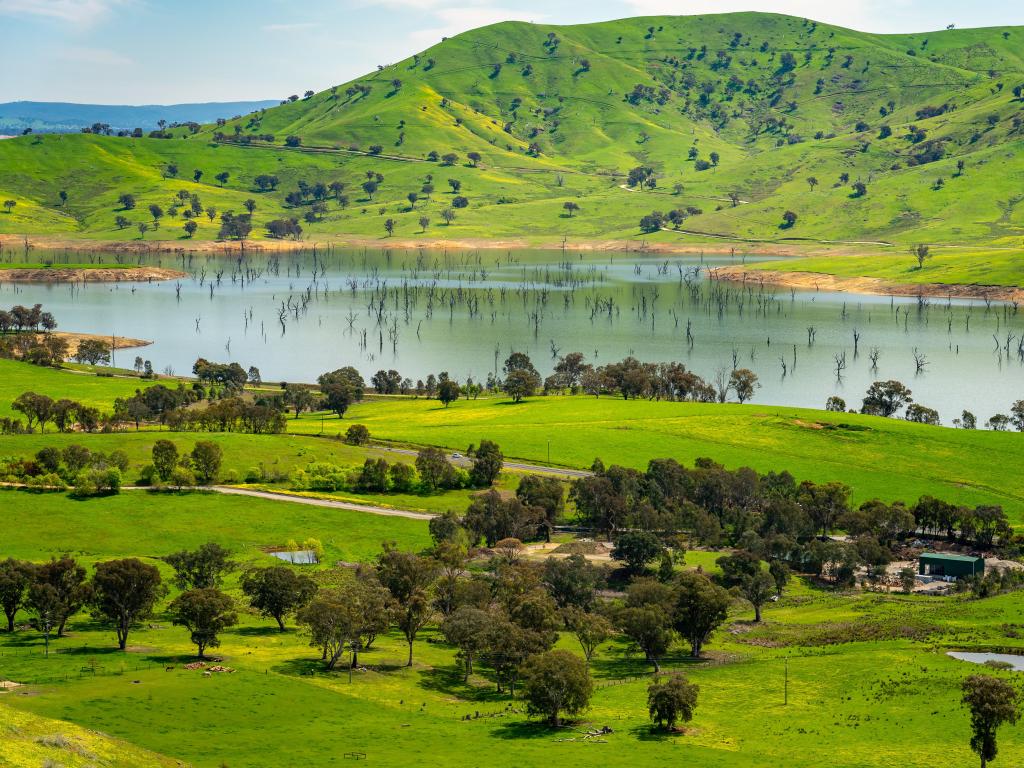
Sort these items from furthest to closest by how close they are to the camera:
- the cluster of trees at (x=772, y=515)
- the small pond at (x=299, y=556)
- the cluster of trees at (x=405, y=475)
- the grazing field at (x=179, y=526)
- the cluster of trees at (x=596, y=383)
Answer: the cluster of trees at (x=596, y=383) → the cluster of trees at (x=405, y=475) → the cluster of trees at (x=772, y=515) → the small pond at (x=299, y=556) → the grazing field at (x=179, y=526)

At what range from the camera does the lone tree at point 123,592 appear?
79125mm

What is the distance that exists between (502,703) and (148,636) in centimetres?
2592

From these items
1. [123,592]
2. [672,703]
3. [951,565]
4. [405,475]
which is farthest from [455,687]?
[405,475]

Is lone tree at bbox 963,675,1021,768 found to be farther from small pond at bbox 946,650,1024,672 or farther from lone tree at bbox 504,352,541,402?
lone tree at bbox 504,352,541,402

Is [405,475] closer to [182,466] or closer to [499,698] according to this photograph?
[182,466]

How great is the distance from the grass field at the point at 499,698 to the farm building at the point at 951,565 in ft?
28.5

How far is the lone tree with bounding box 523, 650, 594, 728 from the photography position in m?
69.1

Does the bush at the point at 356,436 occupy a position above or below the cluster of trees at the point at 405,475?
above

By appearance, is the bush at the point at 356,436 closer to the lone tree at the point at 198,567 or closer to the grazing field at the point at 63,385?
the grazing field at the point at 63,385

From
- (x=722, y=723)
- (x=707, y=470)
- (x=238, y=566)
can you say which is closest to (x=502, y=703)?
(x=722, y=723)

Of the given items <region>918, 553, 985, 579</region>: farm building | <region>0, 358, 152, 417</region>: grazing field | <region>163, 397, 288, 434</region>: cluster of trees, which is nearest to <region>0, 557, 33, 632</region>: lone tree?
<region>163, 397, 288, 434</region>: cluster of trees

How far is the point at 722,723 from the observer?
70.1 meters

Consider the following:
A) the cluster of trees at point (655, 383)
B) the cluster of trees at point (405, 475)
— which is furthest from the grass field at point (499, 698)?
the cluster of trees at point (655, 383)

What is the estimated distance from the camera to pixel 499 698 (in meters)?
76.2
